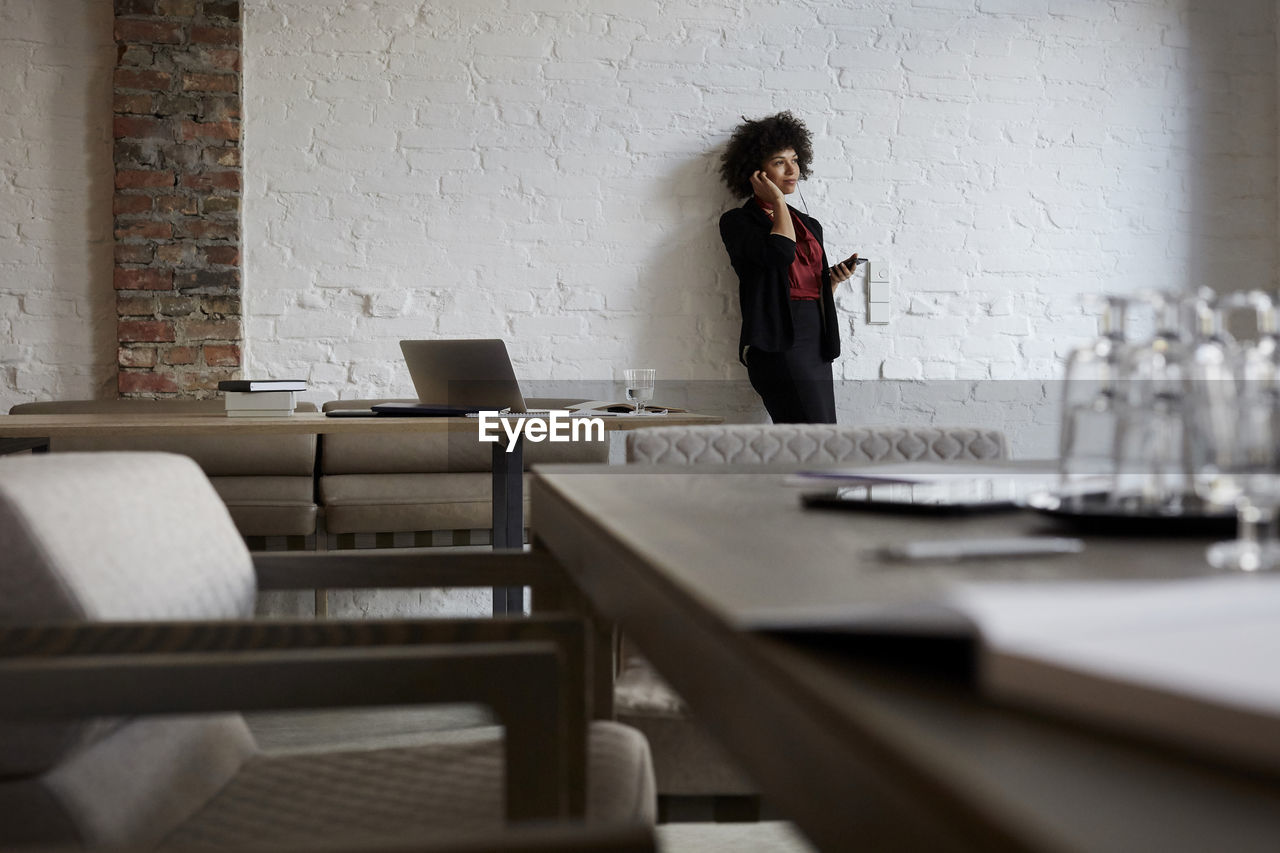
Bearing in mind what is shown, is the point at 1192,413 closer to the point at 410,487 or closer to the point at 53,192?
the point at 410,487

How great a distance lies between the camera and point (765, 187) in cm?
433

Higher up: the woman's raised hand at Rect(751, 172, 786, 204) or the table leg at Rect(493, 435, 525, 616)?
the woman's raised hand at Rect(751, 172, 786, 204)

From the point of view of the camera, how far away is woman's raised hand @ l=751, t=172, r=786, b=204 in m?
4.32

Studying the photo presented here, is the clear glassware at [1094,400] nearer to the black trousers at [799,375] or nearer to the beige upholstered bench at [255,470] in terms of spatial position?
the beige upholstered bench at [255,470]

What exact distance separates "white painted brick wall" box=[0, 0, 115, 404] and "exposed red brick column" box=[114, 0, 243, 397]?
0.12 metres

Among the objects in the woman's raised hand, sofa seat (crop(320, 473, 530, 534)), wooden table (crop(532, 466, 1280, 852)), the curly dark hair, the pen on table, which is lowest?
sofa seat (crop(320, 473, 530, 534))

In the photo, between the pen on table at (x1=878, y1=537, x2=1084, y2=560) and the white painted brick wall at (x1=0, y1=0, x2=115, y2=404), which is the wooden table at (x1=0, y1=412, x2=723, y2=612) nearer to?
the pen on table at (x1=878, y1=537, x2=1084, y2=560)

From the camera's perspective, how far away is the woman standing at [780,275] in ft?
14.3

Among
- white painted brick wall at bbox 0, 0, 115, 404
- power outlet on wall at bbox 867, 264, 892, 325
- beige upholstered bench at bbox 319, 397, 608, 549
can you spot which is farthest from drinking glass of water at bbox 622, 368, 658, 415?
white painted brick wall at bbox 0, 0, 115, 404

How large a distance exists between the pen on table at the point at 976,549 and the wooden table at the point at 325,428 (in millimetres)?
1623

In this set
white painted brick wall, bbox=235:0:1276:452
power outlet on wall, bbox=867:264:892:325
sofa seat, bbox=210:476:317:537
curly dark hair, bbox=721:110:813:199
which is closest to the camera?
sofa seat, bbox=210:476:317:537

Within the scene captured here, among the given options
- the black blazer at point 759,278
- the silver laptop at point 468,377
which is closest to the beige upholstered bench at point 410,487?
the silver laptop at point 468,377

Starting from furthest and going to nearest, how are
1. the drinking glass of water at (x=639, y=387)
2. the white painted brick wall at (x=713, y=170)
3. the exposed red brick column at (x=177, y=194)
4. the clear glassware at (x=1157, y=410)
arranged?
the white painted brick wall at (x=713, y=170) → the exposed red brick column at (x=177, y=194) → the drinking glass of water at (x=639, y=387) → the clear glassware at (x=1157, y=410)

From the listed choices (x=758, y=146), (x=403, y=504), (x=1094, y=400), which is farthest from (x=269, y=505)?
(x=1094, y=400)
